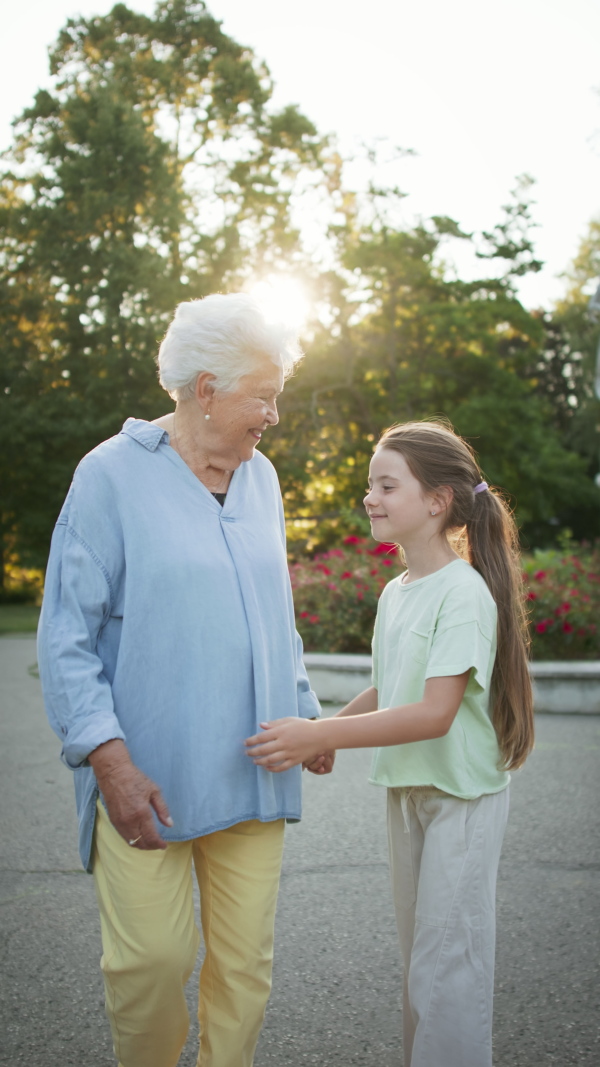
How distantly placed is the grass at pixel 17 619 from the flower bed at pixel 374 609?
7081 millimetres

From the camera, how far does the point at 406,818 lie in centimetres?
223

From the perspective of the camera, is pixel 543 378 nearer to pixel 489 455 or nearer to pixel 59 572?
pixel 489 455

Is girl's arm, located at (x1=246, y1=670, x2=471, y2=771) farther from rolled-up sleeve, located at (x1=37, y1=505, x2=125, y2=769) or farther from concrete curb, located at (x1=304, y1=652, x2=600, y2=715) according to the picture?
concrete curb, located at (x1=304, y1=652, x2=600, y2=715)

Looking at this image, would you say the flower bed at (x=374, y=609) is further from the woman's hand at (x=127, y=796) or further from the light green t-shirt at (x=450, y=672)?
the woman's hand at (x=127, y=796)

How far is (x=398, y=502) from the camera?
7.54 ft

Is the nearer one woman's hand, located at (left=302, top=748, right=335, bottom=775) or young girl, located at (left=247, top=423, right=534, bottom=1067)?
young girl, located at (left=247, top=423, right=534, bottom=1067)

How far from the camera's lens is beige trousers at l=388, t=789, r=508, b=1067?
2.03 metres

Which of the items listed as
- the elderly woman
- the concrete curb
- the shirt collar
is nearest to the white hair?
the elderly woman

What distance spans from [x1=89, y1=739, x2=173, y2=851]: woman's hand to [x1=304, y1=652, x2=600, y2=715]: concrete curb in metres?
5.69

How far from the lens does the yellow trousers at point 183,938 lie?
6.81ft

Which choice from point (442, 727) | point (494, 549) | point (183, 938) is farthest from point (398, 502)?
point (183, 938)

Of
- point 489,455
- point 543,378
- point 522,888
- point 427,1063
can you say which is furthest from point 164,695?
point 543,378

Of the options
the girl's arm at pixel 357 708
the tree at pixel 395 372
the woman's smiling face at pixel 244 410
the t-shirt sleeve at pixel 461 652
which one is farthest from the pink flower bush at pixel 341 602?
the tree at pixel 395 372

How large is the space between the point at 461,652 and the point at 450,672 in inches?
2.1
